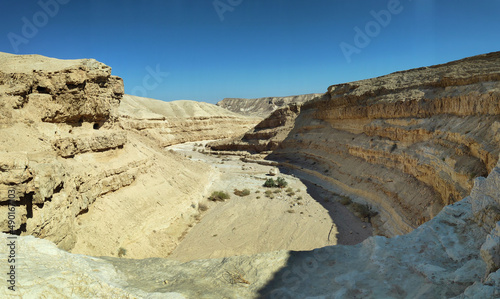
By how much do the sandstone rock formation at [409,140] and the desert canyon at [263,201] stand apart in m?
0.09

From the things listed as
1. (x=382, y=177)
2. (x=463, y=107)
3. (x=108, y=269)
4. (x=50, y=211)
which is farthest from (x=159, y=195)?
(x=463, y=107)

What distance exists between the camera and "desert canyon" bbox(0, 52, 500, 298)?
3.81 metres

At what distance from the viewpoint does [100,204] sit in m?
9.64

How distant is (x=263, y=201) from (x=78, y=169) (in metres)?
9.39

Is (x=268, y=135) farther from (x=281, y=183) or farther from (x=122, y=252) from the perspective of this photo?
(x=122, y=252)

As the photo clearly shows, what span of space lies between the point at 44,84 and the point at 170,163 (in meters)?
7.59

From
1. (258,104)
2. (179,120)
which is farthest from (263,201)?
(258,104)

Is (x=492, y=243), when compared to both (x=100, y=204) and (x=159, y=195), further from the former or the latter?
(x=159, y=195)

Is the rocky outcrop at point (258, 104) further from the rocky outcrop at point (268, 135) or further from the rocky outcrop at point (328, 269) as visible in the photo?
the rocky outcrop at point (328, 269)

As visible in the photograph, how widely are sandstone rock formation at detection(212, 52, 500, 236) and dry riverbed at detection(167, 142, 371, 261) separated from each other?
1.97 m

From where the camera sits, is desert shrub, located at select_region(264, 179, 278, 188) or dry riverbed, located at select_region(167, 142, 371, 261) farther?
desert shrub, located at select_region(264, 179, 278, 188)

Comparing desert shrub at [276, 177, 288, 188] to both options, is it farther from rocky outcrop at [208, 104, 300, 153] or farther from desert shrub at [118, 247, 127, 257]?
desert shrub at [118, 247, 127, 257]

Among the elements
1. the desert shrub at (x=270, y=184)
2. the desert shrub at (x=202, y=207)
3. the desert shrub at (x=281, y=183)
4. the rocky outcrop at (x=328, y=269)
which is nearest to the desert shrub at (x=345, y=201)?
the desert shrub at (x=281, y=183)

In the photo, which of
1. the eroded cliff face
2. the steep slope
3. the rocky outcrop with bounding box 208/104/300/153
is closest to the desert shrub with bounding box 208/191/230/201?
the eroded cliff face
